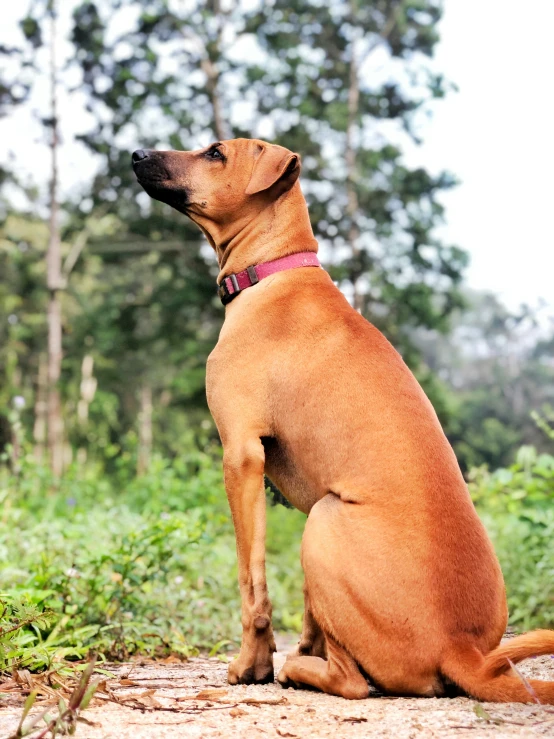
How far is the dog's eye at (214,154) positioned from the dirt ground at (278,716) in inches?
97.1

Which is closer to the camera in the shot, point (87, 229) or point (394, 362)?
point (394, 362)

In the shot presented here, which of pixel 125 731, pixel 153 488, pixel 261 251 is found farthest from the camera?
pixel 153 488

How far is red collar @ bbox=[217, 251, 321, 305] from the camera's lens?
3775 mm

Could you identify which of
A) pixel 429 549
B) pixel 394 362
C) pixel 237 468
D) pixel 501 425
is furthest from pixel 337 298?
pixel 501 425

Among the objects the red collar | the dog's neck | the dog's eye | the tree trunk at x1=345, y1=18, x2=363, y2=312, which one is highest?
the tree trunk at x1=345, y1=18, x2=363, y2=312

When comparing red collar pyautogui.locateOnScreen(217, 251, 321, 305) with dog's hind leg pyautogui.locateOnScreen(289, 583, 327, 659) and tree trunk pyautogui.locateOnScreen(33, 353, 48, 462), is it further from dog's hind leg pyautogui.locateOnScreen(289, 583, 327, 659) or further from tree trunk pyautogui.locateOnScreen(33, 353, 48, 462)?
tree trunk pyautogui.locateOnScreen(33, 353, 48, 462)

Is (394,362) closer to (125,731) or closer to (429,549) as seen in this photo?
(429,549)

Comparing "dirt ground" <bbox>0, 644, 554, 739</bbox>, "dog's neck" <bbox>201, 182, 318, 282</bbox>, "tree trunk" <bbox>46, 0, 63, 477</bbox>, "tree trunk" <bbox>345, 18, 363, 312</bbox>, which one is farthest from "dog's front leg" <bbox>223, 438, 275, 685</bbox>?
"tree trunk" <bbox>46, 0, 63, 477</bbox>

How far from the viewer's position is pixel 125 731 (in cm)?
231

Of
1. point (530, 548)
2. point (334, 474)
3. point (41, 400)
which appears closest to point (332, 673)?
point (334, 474)

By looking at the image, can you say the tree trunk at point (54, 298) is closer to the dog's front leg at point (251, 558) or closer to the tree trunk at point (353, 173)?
the tree trunk at point (353, 173)

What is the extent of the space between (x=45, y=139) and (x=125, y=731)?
1768 centimetres

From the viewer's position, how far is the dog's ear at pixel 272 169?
3828mm

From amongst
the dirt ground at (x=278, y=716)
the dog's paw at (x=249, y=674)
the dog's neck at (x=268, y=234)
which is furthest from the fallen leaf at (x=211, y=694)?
the dog's neck at (x=268, y=234)
